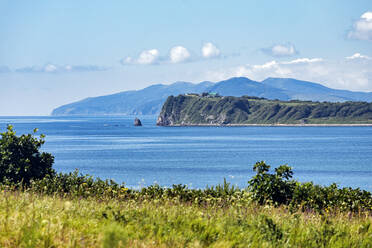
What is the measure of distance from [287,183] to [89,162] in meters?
91.8

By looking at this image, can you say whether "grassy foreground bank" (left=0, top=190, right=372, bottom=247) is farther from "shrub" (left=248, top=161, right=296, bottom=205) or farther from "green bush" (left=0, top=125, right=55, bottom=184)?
"green bush" (left=0, top=125, right=55, bottom=184)

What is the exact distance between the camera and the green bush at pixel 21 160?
2280 cm

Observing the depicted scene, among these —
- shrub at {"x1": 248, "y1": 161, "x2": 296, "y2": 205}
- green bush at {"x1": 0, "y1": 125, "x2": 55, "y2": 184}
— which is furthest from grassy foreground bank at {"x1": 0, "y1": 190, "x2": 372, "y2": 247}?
green bush at {"x1": 0, "y1": 125, "x2": 55, "y2": 184}

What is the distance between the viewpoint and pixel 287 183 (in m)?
16.3

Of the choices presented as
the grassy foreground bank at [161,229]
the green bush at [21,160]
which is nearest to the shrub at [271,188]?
the grassy foreground bank at [161,229]

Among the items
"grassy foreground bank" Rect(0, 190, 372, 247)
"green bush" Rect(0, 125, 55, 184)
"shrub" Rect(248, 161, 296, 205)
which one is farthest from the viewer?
"green bush" Rect(0, 125, 55, 184)

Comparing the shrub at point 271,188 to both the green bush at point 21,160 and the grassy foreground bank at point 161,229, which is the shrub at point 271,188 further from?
the green bush at point 21,160

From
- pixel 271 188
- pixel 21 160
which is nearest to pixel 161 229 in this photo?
pixel 271 188

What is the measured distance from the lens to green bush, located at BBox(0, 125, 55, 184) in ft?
74.8

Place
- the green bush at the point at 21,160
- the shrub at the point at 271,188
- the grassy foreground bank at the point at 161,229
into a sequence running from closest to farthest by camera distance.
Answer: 1. the grassy foreground bank at the point at 161,229
2. the shrub at the point at 271,188
3. the green bush at the point at 21,160

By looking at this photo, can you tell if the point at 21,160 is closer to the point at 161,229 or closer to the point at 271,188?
the point at 271,188

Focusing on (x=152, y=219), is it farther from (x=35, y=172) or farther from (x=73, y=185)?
(x=35, y=172)

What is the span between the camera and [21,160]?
74.3ft

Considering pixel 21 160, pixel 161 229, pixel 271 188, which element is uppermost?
pixel 161 229
